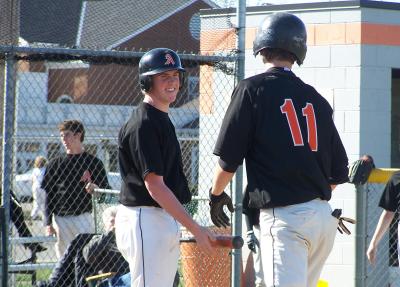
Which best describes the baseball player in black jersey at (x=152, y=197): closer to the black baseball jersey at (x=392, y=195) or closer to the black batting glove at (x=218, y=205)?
the black batting glove at (x=218, y=205)

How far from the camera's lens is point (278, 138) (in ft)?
16.7

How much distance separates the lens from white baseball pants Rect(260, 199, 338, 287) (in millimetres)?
5035

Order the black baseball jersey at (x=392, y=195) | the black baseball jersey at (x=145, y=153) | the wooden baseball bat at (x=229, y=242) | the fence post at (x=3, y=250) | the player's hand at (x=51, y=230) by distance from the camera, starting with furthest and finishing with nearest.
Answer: the player's hand at (x=51, y=230), the black baseball jersey at (x=392, y=195), the fence post at (x=3, y=250), the black baseball jersey at (x=145, y=153), the wooden baseball bat at (x=229, y=242)

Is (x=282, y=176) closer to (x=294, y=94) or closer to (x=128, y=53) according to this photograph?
(x=294, y=94)

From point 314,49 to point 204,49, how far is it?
2.25m

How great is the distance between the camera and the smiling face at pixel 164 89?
18.3ft

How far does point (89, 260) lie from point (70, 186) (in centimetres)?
137

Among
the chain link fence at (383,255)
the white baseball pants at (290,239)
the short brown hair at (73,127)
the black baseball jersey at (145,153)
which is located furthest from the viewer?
the chain link fence at (383,255)


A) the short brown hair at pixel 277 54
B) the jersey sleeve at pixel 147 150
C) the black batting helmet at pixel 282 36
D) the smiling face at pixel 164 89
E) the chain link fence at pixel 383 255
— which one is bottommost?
the chain link fence at pixel 383 255

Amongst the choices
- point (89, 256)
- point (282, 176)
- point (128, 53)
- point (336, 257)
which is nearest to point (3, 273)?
point (89, 256)

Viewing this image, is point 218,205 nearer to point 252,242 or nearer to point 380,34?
point 252,242

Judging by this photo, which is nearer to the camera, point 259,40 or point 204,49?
point 259,40

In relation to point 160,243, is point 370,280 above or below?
below

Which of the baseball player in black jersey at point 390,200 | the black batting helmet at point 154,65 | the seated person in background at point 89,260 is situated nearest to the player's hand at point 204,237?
the black batting helmet at point 154,65
